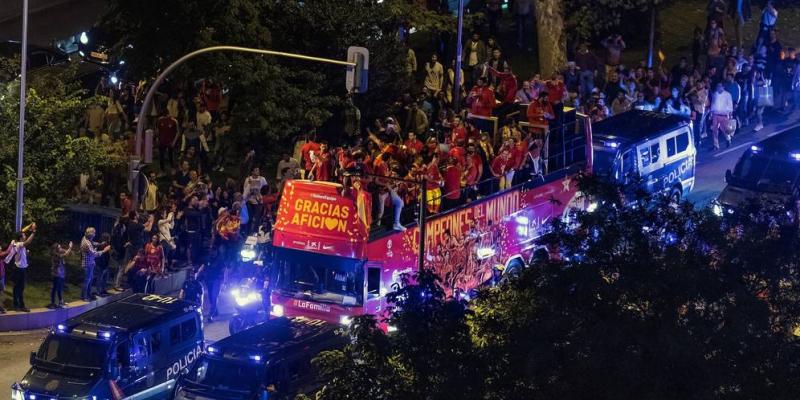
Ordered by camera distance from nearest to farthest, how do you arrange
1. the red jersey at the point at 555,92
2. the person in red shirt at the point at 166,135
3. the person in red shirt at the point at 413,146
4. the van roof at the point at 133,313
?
the van roof at the point at 133,313 → the person in red shirt at the point at 413,146 → the red jersey at the point at 555,92 → the person in red shirt at the point at 166,135

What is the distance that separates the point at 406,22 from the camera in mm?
39344

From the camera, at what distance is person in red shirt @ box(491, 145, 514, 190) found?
27573 millimetres

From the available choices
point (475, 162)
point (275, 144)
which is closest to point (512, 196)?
point (475, 162)

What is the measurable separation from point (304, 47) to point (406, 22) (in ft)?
13.0

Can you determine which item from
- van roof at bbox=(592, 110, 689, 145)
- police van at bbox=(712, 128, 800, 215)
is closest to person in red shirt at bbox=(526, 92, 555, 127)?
van roof at bbox=(592, 110, 689, 145)

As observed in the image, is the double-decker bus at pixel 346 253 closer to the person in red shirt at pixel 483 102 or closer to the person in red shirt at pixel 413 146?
the person in red shirt at pixel 413 146

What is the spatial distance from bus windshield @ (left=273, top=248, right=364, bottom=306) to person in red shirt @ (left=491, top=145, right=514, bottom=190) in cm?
522

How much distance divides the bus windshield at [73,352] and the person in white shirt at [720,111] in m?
20.4

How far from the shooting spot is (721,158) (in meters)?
36.9

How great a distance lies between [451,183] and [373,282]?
3.43 metres

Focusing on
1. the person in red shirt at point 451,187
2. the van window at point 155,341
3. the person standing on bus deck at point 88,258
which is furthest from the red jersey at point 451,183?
the person standing on bus deck at point 88,258

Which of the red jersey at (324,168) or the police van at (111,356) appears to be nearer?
the police van at (111,356)

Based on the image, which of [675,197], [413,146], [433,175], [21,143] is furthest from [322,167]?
[675,197]

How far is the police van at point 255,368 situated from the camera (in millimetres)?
20750
